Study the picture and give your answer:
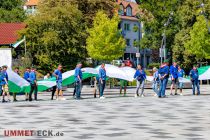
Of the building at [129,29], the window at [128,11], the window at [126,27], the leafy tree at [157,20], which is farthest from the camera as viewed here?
the window at [128,11]

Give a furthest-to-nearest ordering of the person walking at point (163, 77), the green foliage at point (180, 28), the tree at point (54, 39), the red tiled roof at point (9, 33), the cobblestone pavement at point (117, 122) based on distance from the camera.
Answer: the red tiled roof at point (9, 33) → the green foliage at point (180, 28) → the tree at point (54, 39) → the person walking at point (163, 77) → the cobblestone pavement at point (117, 122)

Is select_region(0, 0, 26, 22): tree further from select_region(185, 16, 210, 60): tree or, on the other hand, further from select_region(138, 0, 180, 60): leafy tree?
select_region(185, 16, 210, 60): tree

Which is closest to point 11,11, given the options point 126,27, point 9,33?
point 126,27

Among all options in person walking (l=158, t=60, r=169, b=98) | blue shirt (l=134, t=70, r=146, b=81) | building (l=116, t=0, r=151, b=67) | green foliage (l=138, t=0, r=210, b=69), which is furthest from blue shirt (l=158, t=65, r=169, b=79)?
building (l=116, t=0, r=151, b=67)

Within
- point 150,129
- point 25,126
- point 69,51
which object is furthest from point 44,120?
point 69,51

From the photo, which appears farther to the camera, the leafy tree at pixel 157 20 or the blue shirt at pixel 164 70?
the leafy tree at pixel 157 20

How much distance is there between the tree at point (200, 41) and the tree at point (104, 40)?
784cm

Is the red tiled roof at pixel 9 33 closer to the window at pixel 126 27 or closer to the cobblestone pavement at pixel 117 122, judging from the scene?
the window at pixel 126 27

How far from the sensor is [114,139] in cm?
1423

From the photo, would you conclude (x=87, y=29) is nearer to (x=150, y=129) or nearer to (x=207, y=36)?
(x=207, y=36)

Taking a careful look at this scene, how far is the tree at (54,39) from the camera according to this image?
185ft

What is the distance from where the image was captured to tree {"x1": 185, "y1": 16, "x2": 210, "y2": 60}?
6781 centimetres

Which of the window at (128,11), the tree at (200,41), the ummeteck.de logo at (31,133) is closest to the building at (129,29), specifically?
the window at (128,11)

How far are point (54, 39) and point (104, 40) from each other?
14450 mm
